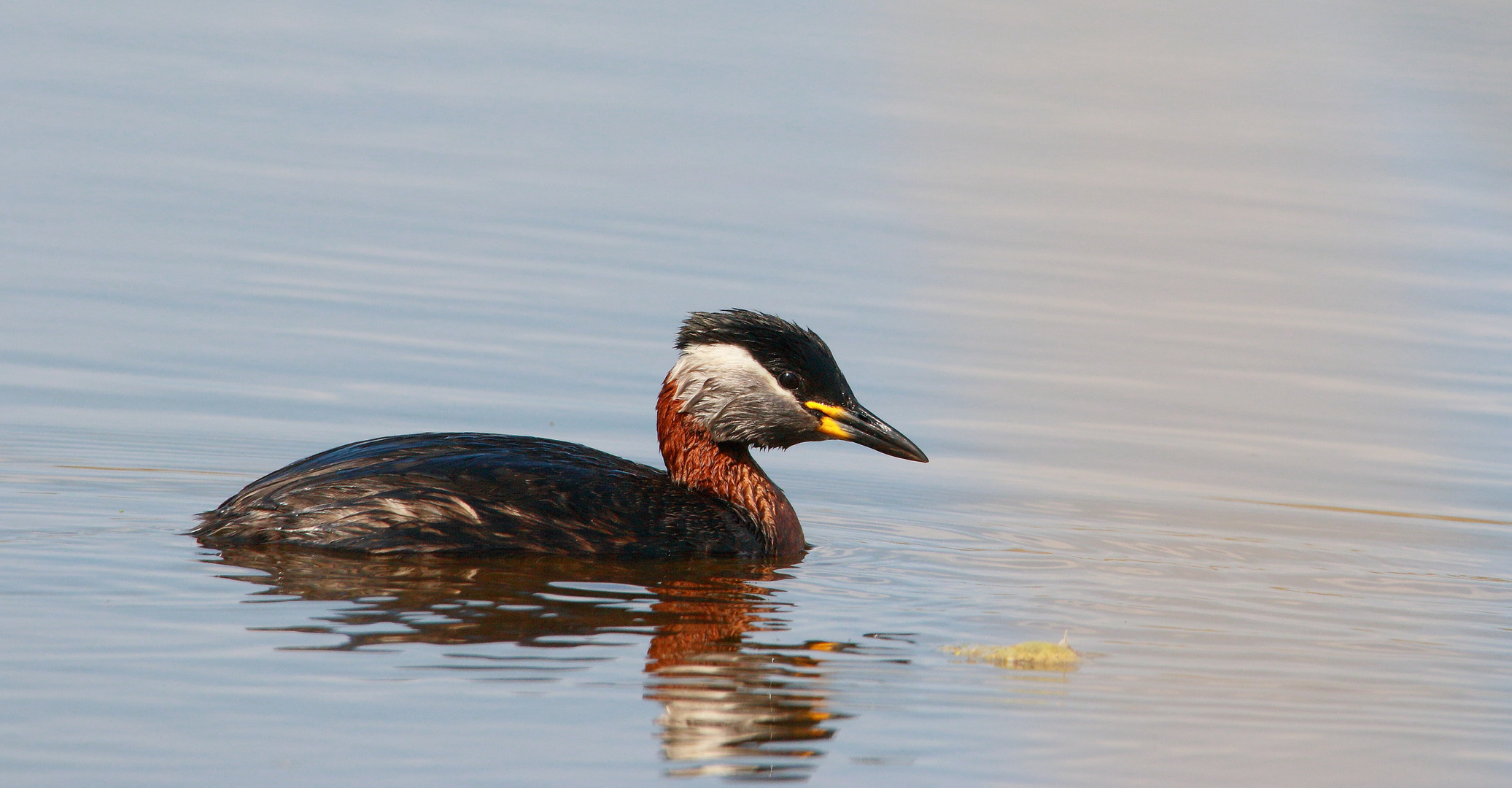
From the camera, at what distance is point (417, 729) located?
5.55m

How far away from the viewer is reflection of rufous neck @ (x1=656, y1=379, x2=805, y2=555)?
8938mm

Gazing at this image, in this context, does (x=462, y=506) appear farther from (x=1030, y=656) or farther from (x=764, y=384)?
(x=1030, y=656)

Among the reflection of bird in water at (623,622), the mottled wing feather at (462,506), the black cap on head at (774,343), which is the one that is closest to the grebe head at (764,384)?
the black cap on head at (774,343)

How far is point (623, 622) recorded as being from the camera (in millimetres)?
7164

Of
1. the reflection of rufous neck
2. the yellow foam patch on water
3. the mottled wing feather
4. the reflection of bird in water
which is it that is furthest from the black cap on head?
the yellow foam patch on water

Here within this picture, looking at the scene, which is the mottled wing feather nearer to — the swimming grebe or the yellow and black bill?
the swimming grebe

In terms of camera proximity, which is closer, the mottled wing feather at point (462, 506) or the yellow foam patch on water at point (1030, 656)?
the yellow foam patch on water at point (1030, 656)

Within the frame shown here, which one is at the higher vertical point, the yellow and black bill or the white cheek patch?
the white cheek patch

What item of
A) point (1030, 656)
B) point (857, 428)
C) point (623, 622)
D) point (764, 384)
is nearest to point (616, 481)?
point (764, 384)

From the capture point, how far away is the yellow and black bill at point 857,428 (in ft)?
29.4

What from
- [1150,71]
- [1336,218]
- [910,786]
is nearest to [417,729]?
[910,786]

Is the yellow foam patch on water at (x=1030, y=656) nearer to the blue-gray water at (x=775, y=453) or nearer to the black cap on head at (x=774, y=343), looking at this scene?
the blue-gray water at (x=775, y=453)

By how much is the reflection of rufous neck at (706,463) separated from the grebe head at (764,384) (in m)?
0.08

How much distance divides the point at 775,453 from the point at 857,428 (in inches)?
74.9
